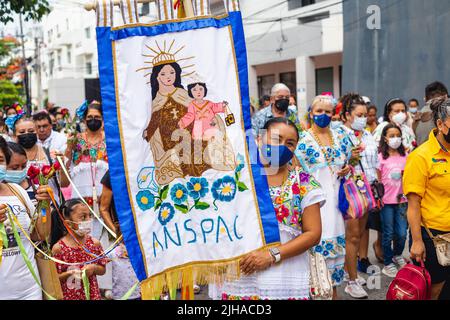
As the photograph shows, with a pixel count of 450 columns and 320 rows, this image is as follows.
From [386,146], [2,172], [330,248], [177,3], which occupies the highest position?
[177,3]

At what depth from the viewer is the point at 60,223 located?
4613 millimetres

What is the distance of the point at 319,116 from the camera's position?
5.29 meters

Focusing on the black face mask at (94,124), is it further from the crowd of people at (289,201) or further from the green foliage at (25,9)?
the green foliage at (25,9)

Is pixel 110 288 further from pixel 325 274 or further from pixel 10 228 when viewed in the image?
pixel 325 274

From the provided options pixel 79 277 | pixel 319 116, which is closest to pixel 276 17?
pixel 319 116

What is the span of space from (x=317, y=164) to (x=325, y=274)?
205 cm

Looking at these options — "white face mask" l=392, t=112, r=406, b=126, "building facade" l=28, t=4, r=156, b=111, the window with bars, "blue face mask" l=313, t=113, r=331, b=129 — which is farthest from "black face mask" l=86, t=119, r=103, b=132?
"building facade" l=28, t=4, r=156, b=111

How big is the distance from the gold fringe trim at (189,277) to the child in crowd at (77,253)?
141 centimetres

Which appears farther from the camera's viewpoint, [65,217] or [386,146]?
[386,146]

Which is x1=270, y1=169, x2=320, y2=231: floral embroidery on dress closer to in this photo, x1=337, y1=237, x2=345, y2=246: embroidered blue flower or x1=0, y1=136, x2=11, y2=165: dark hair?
x1=0, y1=136, x2=11, y2=165: dark hair

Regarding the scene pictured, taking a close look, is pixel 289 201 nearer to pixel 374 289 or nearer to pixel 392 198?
pixel 374 289

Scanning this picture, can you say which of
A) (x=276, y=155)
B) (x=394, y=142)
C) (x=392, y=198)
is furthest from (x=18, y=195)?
(x=394, y=142)

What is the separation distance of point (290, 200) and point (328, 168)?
2145 millimetres

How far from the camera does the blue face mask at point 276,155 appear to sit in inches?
127
